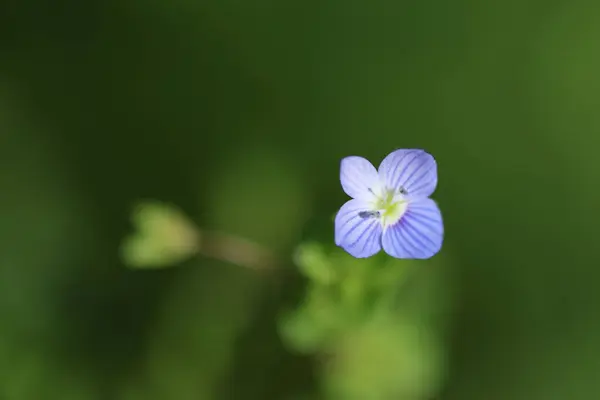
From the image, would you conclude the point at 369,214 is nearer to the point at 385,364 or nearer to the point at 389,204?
the point at 389,204

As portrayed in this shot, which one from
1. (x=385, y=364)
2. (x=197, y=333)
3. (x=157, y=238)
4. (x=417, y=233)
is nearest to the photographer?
(x=417, y=233)

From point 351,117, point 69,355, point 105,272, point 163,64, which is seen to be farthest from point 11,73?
point 351,117

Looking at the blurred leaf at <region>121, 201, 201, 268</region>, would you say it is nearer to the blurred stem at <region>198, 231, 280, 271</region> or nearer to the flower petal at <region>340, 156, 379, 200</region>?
the blurred stem at <region>198, 231, 280, 271</region>

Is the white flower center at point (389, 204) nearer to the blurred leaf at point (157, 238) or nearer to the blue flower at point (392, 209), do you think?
the blue flower at point (392, 209)

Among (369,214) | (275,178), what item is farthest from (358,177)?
(275,178)

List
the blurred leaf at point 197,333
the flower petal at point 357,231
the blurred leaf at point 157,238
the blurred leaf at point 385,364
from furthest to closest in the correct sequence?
the blurred leaf at point 197,333 < the blurred leaf at point 385,364 < the blurred leaf at point 157,238 < the flower petal at point 357,231

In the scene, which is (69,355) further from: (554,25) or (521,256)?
(554,25)

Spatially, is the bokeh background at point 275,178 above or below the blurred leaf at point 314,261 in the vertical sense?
above

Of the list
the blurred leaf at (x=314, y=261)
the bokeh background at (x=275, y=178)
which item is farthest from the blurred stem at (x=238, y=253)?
→ the bokeh background at (x=275, y=178)
